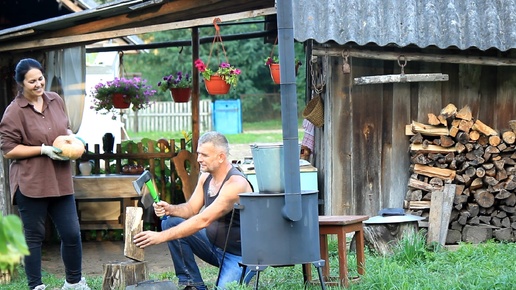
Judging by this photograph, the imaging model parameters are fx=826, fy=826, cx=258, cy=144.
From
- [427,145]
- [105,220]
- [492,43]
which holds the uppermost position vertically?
[492,43]

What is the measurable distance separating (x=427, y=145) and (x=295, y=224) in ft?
11.1

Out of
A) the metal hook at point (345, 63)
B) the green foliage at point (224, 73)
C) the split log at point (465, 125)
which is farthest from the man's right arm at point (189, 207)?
the split log at point (465, 125)

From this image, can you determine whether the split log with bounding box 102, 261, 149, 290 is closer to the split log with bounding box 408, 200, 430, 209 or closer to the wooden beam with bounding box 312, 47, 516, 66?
the wooden beam with bounding box 312, 47, 516, 66

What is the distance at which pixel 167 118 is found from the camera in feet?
101

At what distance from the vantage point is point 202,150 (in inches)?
221

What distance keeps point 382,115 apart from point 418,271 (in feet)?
7.38

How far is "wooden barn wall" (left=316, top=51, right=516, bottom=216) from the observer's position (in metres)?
8.23

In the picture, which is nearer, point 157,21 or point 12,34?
point 12,34

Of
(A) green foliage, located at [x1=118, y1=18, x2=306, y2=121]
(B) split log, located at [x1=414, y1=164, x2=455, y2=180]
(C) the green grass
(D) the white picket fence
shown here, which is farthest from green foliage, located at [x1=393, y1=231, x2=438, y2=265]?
(A) green foliage, located at [x1=118, y1=18, x2=306, y2=121]

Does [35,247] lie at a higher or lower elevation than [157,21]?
lower

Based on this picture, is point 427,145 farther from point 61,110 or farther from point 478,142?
point 61,110

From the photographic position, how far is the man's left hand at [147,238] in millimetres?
5453

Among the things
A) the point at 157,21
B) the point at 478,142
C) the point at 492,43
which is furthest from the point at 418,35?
the point at 157,21

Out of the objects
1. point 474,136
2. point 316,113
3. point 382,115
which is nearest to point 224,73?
point 316,113
